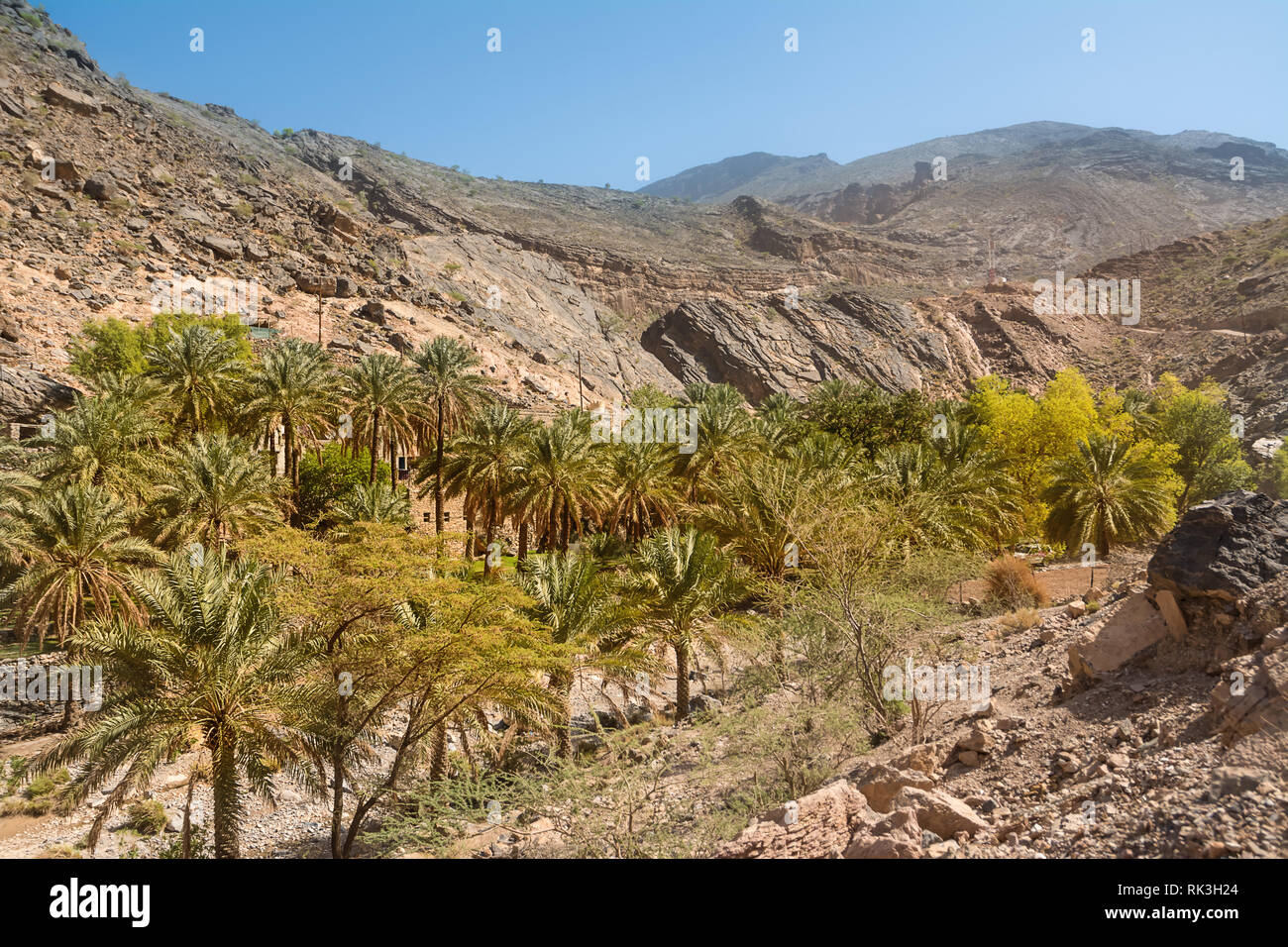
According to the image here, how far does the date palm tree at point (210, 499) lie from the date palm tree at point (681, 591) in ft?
43.6

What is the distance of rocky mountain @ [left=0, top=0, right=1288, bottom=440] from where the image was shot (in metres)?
57.0

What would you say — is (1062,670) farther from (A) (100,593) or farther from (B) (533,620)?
(A) (100,593)

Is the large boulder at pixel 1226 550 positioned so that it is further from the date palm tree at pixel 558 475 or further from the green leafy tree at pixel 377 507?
the green leafy tree at pixel 377 507

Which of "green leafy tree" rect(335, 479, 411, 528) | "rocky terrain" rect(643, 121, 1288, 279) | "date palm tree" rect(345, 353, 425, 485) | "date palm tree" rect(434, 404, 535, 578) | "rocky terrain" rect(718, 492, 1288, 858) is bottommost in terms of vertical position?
"rocky terrain" rect(718, 492, 1288, 858)

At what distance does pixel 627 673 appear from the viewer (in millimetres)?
18750

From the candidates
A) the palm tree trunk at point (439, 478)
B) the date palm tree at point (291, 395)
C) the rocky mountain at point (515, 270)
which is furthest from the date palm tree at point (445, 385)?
the rocky mountain at point (515, 270)

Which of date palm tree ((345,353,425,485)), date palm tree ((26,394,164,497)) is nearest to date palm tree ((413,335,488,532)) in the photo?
date palm tree ((345,353,425,485))

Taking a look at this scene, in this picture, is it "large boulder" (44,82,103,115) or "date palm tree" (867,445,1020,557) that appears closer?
"date palm tree" (867,445,1020,557)

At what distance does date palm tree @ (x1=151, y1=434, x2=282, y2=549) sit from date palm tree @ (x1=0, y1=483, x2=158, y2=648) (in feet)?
5.64

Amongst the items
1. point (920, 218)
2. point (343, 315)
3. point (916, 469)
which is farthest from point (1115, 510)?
point (920, 218)

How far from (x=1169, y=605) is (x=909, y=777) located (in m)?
4.87

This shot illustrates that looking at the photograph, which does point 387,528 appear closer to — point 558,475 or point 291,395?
point 558,475

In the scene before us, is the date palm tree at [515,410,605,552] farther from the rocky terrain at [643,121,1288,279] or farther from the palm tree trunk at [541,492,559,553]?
the rocky terrain at [643,121,1288,279]

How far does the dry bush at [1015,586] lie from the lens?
811 inches
